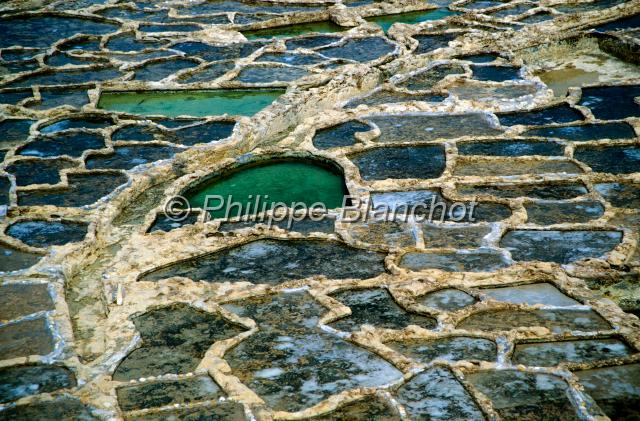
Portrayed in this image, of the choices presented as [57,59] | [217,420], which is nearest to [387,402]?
[217,420]

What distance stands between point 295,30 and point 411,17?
3.49ft

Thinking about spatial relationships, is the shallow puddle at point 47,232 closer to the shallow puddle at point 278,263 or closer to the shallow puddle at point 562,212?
the shallow puddle at point 278,263

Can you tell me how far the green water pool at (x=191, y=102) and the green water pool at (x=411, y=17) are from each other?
2.05 metres

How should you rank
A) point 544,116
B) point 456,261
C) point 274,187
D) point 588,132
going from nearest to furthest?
point 456,261 → point 274,187 → point 588,132 → point 544,116

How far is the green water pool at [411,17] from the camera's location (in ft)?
25.2

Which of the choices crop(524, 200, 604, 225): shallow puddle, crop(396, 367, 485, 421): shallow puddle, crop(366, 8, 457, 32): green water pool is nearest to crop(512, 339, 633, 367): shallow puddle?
crop(396, 367, 485, 421): shallow puddle

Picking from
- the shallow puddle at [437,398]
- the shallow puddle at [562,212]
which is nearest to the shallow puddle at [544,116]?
the shallow puddle at [562,212]

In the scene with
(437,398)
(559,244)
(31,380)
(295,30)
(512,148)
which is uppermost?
(295,30)

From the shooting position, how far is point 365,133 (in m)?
5.19

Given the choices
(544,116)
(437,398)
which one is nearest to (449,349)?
(437,398)

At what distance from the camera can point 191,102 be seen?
5.95m

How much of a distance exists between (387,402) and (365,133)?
2583mm

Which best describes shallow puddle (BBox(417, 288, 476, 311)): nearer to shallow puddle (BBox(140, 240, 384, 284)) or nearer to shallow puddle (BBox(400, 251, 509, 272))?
shallow puddle (BBox(400, 251, 509, 272))

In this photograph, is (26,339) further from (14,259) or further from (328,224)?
(328,224)
